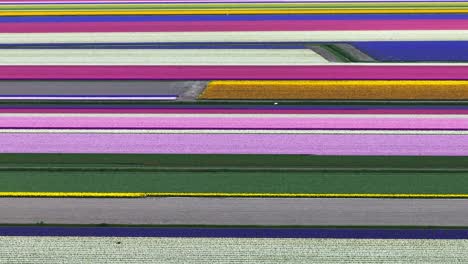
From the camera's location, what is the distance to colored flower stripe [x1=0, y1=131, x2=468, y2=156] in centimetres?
1953

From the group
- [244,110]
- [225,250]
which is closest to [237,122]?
[244,110]

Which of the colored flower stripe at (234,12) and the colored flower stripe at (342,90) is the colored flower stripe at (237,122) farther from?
the colored flower stripe at (234,12)

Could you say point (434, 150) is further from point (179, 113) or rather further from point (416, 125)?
point (179, 113)

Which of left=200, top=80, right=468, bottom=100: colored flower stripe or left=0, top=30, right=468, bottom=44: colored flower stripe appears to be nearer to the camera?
left=200, top=80, right=468, bottom=100: colored flower stripe

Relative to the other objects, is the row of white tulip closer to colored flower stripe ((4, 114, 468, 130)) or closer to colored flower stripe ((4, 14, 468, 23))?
colored flower stripe ((4, 114, 468, 130))

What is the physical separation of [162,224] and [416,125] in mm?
9802

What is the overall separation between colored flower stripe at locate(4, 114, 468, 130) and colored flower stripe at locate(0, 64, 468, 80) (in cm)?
439

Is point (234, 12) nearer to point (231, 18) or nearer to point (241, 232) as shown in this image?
point (231, 18)

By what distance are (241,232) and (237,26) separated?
74.8 ft

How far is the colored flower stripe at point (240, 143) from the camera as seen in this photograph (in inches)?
769

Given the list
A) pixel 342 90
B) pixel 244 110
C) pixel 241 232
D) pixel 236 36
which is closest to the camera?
pixel 241 232

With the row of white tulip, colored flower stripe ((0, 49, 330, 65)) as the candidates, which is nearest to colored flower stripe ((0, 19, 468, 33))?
colored flower stripe ((0, 49, 330, 65))

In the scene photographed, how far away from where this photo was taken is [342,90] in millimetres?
24734

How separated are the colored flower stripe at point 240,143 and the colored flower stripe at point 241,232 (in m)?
4.55
